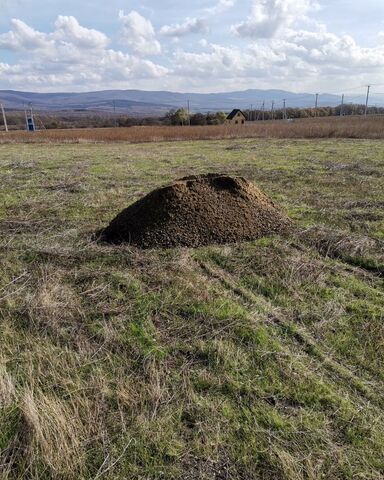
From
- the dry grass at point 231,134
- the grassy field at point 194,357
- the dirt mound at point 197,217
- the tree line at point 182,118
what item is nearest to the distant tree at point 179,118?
the tree line at point 182,118

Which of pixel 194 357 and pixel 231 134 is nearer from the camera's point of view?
pixel 194 357

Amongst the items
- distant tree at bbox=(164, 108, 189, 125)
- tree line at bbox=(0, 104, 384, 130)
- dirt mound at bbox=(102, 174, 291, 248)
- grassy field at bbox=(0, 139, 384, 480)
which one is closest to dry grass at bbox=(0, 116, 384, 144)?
dirt mound at bbox=(102, 174, 291, 248)

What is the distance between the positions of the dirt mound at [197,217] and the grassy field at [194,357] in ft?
0.93

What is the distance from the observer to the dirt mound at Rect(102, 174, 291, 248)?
521 centimetres

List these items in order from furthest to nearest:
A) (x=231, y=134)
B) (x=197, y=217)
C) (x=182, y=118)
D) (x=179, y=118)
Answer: (x=179, y=118), (x=182, y=118), (x=231, y=134), (x=197, y=217)

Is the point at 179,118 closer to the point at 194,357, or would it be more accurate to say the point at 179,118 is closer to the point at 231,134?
the point at 231,134

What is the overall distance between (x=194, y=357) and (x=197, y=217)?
106 inches

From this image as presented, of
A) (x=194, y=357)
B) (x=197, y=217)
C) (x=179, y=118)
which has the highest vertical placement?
(x=197, y=217)

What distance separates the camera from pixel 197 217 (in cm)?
538

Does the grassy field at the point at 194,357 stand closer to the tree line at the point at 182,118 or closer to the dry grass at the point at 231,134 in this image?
Result: the dry grass at the point at 231,134

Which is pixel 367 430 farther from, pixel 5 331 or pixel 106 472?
Answer: pixel 5 331

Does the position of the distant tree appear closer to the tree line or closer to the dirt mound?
the tree line

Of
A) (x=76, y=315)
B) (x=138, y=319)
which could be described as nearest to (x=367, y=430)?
(x=138, y=319)

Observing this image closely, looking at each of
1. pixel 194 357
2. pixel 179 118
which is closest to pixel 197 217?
pixel 194 357
